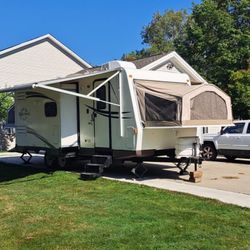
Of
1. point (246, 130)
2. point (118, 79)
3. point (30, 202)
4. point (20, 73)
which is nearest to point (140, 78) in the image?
point (118, 79)

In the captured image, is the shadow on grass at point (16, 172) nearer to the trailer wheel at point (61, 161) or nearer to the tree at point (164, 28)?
the trailer wheel at point (61, 161)

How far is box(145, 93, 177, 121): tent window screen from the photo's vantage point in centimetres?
1188

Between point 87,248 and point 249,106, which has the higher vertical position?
point 249,106

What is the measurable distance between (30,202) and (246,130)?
33.7 feet

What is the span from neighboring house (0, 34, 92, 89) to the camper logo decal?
36.0 ft

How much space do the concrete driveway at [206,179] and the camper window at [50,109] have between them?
1.82 metres

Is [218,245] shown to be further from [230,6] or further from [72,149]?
[230,6]

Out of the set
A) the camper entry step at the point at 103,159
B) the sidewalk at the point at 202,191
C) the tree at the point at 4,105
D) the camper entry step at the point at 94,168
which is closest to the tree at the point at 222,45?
the tree at the point at 4,105

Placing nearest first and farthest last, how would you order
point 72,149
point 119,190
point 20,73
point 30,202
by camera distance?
point 30,202 < point 119,190 < point 72,149 < point 20,73

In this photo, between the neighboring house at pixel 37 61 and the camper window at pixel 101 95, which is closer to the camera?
the camper window at pixel 101 95

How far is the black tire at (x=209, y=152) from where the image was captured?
18484 millimetres

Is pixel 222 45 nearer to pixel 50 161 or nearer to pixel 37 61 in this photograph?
pixel 37 61

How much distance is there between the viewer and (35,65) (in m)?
28.4

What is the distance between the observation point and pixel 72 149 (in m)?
14.4
